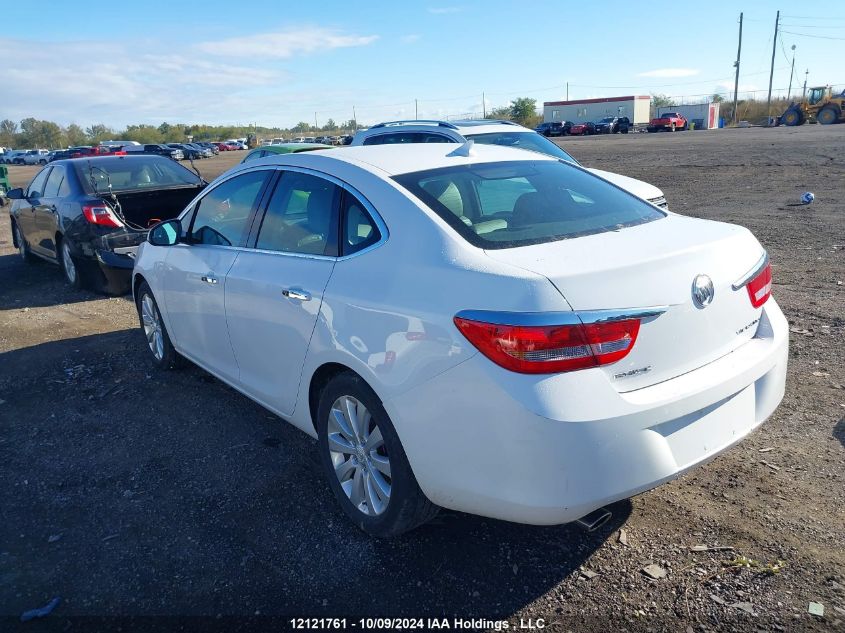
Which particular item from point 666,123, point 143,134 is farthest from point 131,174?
point 143,134

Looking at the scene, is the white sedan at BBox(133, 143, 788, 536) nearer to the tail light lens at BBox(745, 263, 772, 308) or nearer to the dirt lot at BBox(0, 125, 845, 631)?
the tail light lens at BBox(745, 263, 772, 308)

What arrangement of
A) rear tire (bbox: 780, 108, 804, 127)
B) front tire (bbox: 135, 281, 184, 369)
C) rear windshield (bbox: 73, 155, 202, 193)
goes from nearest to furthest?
front tire (bbox: 135, 281, 184, 369)
rear windshield (bbox: 73, 155, 202, 193)
rear tire (bbox: 780, 108, 804, 127)

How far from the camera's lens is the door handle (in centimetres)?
334

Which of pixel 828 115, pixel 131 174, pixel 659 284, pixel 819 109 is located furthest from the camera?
pixel 819 109

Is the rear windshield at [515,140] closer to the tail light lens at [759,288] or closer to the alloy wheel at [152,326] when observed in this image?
the alloy wheel at [152,326]

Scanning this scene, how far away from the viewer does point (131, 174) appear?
28.3 feet

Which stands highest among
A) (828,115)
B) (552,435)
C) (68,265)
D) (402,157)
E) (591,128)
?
(402,157)

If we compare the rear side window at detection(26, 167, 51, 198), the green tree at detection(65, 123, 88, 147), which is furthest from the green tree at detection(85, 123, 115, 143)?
the rear side window at detection(26, 167, 51, 198)

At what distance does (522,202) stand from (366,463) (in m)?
1.49

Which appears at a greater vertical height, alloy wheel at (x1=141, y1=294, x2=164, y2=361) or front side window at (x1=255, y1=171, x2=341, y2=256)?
front side window at (x1=255, y1=171, x2=341, y2=256)

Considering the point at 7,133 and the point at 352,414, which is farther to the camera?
the point at 7,133

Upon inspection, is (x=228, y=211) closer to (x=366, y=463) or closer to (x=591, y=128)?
(x=366, y=463)

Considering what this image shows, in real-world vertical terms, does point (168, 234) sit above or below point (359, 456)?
above

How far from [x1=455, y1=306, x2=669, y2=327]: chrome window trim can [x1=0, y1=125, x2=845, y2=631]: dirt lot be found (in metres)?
1.19
